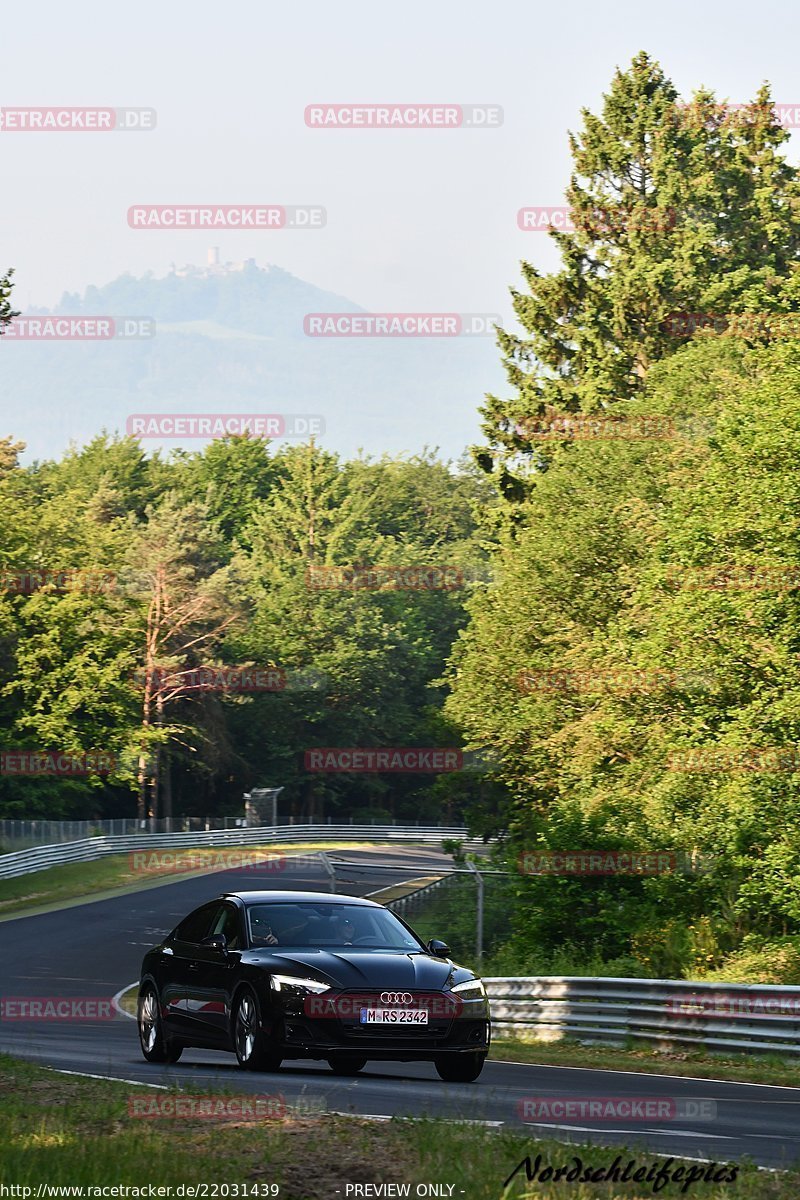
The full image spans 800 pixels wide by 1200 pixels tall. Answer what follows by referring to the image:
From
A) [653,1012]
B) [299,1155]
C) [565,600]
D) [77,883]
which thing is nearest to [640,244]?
[565,600]

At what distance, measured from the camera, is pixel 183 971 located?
628 inches

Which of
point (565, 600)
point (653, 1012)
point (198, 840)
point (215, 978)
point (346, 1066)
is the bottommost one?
A: point (198, 840)

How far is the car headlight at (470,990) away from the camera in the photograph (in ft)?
47.3

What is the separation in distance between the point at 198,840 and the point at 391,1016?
229ft

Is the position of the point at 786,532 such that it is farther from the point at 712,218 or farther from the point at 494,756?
the point at 712,218

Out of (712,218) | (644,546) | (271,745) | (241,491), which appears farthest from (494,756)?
(241,491)

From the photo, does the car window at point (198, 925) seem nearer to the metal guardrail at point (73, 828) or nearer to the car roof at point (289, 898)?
the car roof at point (289, 898)

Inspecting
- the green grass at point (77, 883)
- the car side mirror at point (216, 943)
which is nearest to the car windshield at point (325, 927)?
the car side mirror at point (216, 943)

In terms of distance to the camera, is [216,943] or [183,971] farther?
[183,971]

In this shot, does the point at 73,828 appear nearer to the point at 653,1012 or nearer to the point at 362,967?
the point at 653,1012

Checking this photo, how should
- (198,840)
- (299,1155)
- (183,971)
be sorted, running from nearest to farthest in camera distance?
(299,1155), (183,971), (198,840)

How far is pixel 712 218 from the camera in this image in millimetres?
62500

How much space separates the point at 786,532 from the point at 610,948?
8.14 meters

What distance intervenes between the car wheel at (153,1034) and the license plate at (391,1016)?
9.57 ft
